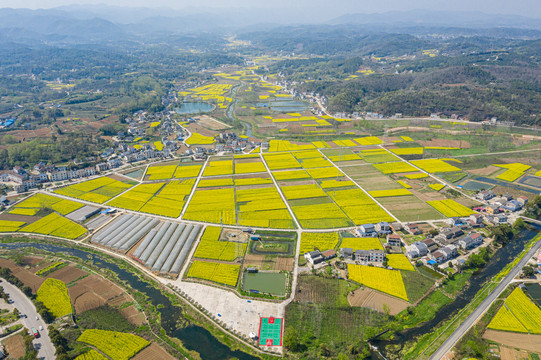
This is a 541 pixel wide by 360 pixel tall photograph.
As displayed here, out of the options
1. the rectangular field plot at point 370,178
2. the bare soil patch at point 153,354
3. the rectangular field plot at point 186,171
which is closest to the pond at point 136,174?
the rectangular field plot at point 186,171

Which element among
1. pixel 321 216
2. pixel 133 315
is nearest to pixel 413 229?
pixel 321 216

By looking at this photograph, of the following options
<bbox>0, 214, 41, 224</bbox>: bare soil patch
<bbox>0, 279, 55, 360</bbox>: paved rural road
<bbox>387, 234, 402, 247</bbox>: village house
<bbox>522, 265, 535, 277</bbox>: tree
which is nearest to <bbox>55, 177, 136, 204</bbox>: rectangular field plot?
<bbox>0, 214, 41, 224</bbox>: bare soil patch

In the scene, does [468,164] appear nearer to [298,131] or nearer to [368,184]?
[368,184]

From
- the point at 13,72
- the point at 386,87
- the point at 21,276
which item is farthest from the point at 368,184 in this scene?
the point at 13,72

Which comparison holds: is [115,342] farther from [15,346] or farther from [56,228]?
[56,228]

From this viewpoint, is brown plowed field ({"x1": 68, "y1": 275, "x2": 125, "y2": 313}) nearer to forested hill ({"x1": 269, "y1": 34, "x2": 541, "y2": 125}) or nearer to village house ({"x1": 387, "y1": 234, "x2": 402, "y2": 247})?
village house ({"x1": 387, "y1": 234, "x2": 402, "y2": 247})

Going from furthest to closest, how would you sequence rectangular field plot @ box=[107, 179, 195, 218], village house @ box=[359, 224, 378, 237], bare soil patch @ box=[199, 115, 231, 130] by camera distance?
bare soil patch @ box=[199, 115, 231, 130], rectangular field plot @ box=[107, 179, 195, 218], village house @ box=[359, 224, 378, 237]
